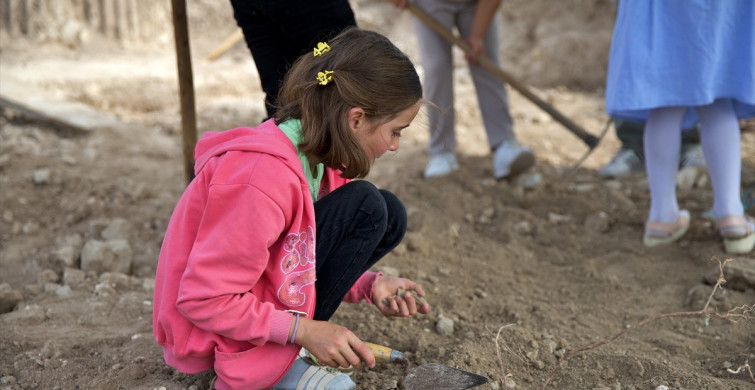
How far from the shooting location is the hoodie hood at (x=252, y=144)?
164 centimetres

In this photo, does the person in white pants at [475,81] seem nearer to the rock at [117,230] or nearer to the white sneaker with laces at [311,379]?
the rock at [117,230]

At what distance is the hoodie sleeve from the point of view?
157cm

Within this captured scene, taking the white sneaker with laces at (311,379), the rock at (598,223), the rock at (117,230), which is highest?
the white sneaker with laces at (311,379)

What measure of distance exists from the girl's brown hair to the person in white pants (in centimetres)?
180

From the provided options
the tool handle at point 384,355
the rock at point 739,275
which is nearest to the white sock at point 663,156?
the rock at point 739,275

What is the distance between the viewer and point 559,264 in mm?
2891

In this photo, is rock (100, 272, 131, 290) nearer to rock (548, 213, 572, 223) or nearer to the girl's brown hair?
the girl's brown hair

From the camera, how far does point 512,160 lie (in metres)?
3.52

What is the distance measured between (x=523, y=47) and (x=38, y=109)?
146 inches

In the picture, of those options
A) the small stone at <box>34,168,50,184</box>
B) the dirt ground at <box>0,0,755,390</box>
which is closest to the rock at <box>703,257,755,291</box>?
the dirt ground at <box>0,0,755,390</box>

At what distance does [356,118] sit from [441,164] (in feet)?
A: 6.47

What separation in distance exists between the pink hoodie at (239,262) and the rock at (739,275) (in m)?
1.48

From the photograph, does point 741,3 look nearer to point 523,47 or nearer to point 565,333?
point 565,333

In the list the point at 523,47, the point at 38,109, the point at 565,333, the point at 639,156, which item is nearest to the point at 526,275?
the point at 565,333
